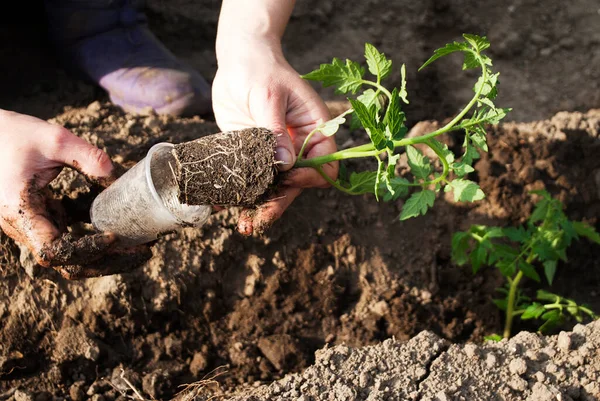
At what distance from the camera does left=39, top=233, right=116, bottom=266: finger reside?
1928 millimetres

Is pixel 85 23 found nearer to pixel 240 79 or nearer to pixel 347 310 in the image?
pixel 240 79

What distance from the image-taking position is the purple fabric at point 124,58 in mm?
2840

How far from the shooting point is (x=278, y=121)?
197 centimetres

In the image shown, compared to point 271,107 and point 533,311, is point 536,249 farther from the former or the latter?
point 271,107

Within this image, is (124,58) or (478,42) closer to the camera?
(478,42)

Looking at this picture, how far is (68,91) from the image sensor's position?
9.75 ft

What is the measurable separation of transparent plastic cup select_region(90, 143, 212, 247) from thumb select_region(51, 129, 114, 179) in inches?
2.9

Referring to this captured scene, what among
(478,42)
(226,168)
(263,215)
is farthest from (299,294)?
(478,42)

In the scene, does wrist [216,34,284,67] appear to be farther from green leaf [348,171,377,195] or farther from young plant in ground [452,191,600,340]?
young plant in ground [452,191,600,340]

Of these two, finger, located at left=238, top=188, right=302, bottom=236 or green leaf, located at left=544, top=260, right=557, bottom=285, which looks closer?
finger, located at left=238, top=188, right=302, bottom=236

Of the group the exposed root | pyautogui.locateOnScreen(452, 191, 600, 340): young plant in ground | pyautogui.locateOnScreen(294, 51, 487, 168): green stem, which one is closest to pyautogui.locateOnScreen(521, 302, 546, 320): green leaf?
pyautogui.locateOnScreen(452, 191, 600, 340): young plant in ground

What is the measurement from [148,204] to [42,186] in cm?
39

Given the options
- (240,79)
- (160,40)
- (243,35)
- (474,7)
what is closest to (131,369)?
(240,79)

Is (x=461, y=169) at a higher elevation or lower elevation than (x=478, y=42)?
lower
